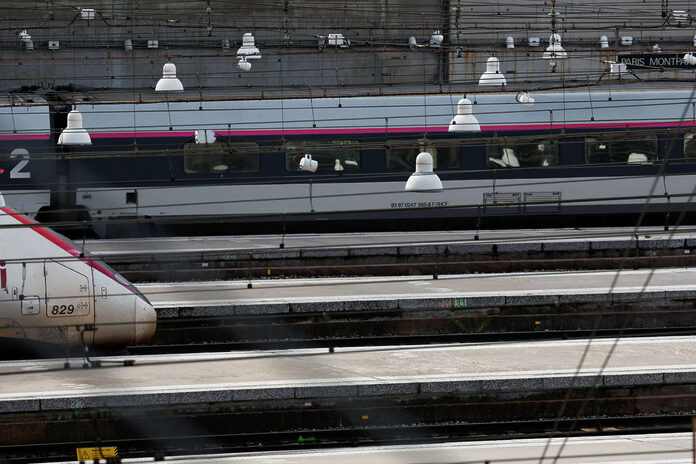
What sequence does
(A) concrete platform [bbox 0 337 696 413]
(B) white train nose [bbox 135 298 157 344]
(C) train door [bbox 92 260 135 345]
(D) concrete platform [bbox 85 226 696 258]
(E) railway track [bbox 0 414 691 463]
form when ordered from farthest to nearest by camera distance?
1. (D) concrete platform [bbox 85 226 696 258]
2. (B) white train nose [bbox 135 298 157 344]
3. (C) train door [bbox 92 260 135 345]
4. (A) concrete platform [bbox 0 337 696 413]
5. (E) railway track [bbox 0 414 691 463]

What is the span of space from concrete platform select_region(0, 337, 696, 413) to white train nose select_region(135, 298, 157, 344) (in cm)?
75

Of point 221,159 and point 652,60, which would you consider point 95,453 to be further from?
point 652,60

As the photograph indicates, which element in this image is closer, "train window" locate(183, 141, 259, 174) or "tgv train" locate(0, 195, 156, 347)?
"tgv train" locate(0, 195, 156, 347)

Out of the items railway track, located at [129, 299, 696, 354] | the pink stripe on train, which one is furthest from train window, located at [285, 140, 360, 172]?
the pink stripe on train

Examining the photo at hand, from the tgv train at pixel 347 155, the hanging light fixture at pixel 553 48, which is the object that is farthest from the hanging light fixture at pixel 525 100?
the hanging light fixture at pixel 553 48

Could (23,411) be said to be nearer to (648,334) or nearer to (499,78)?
(648,334)

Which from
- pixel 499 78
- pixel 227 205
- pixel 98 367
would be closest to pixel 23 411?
pixel 98 367

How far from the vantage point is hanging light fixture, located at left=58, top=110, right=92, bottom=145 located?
695 inches

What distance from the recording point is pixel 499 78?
2014 centimetres

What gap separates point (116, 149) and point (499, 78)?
26.0 feet

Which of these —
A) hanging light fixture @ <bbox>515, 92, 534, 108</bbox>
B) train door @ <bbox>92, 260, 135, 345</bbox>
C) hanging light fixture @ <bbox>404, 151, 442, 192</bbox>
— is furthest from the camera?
hanging light fixture @ <bbox>515, 92, 534, 108</bbox>

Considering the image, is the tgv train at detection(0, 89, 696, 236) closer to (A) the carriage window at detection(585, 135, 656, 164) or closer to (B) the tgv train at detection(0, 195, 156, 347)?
(A) the carriage window at detection(585, 135, 656, 164)

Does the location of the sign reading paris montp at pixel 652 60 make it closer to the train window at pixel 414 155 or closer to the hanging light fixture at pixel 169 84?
the train window at pixel 414 155

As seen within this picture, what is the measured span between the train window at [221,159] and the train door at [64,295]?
8129 millimetres
